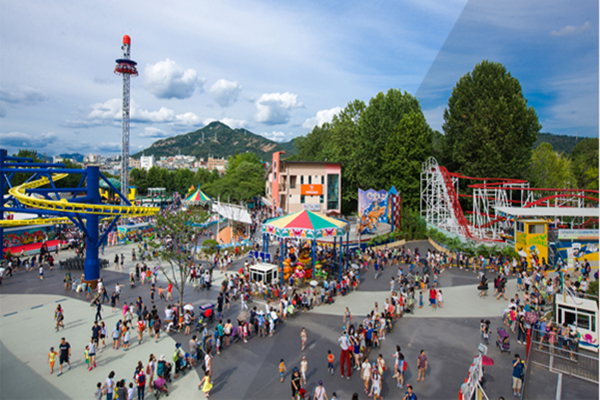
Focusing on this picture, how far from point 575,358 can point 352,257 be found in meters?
15.6

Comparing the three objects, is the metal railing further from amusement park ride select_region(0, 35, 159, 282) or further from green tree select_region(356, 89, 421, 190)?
green tree select_region(356, 89, 421, 190)

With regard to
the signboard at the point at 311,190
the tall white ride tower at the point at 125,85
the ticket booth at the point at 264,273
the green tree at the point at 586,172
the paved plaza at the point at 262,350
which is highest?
the tall white ride tower at the point at 125,85

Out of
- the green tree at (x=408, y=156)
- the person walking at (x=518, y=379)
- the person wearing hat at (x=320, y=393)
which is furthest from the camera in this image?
the green tree at (x=408, y=156)

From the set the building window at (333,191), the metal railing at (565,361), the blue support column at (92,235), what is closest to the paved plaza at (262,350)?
the metal railing at (565,361)

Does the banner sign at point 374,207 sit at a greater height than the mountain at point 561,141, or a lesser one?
lesser

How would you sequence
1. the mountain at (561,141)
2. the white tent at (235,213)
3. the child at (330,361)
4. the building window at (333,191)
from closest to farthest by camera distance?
the child at (330,361) → the white tent at (235,213) → the building window at (333,191) → the mountain at (561,141)

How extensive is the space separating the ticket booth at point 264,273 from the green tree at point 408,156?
2693 centimetres

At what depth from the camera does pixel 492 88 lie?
39.8 meters

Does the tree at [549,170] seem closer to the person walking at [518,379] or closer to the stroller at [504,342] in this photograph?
the stroller at [504,342]

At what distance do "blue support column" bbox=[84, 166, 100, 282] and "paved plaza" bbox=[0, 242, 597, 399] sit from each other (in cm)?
178

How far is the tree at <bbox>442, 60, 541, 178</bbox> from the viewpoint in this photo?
38.1 m

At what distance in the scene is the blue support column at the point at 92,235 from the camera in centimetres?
2125

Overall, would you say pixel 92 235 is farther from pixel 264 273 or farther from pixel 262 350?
pixel 262 350

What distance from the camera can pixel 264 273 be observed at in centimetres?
1977
